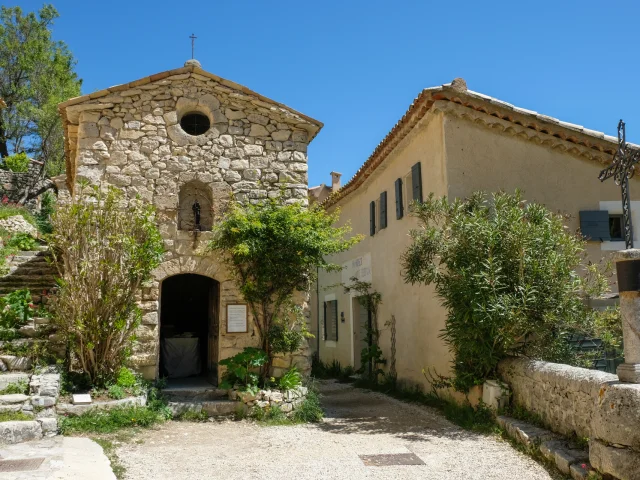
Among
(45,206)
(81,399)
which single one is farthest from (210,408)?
(45,206)

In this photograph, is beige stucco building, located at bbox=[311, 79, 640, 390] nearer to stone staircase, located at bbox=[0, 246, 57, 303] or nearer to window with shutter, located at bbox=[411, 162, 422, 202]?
window with shutter, located at bbox=[411, 162, 422, 202]

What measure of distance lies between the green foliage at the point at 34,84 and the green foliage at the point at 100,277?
1961cm

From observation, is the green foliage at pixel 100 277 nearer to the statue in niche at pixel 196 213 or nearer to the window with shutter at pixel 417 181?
the statue in niche at pixel 196 213

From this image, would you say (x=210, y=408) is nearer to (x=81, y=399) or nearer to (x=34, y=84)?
(x=81, y=399)

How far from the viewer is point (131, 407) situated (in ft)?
25.7

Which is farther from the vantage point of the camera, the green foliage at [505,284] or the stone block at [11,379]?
the green foliage at [505,284]

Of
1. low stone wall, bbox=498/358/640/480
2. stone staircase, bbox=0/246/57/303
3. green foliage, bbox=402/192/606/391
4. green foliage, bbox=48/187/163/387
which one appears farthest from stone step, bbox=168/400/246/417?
low stone wall, bbox=498/358/640/480

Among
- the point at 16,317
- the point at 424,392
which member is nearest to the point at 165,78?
the point at 16,317

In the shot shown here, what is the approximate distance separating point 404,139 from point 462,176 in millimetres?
2202

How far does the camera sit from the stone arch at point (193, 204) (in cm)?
975

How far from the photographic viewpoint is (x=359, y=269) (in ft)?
50.2

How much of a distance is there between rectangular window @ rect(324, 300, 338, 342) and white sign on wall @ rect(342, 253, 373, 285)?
99 cm

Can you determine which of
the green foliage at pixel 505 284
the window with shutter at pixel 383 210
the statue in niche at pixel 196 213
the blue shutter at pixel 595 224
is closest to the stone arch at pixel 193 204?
the statue in niche at pixel 196 213

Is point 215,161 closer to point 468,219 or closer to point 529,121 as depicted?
point 468,219
